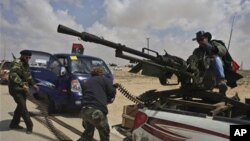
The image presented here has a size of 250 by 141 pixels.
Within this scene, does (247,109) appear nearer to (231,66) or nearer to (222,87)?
(222,87)

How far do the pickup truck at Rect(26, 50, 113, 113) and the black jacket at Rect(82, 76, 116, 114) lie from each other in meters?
4.20

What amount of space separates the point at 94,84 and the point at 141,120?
247 centimetres

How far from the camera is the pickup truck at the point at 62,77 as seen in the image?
12.4m

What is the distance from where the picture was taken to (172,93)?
593 cm

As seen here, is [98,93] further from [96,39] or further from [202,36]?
[202,36]

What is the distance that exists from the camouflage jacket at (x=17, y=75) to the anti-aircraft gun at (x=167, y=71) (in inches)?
163

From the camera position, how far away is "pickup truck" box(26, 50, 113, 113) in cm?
1240

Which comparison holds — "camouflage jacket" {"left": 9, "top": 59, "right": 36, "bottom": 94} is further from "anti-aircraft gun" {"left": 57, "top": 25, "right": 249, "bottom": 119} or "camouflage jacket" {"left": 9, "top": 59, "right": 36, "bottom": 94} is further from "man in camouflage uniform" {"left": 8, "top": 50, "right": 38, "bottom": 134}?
"anti-aircraft gun" {"left": 57, "top": 25, "right": 249, "bottom": 119}

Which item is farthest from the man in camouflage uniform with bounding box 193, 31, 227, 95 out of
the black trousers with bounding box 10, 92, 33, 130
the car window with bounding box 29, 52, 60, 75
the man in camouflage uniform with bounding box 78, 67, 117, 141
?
the car window with bounding box 29, 52, 60, 75

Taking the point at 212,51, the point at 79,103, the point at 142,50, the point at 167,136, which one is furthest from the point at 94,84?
the point at 79,103

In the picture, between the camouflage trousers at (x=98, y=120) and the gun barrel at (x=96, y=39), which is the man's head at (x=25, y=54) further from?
the gun barrel at (x=96, y=39)

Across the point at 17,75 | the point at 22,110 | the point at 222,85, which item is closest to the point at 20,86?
the point at 17,75

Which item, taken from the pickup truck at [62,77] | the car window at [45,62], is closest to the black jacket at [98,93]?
the pickup truck at [62,77]

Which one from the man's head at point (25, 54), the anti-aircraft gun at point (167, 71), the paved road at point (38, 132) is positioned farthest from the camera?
the man's head at point (25, 54)
